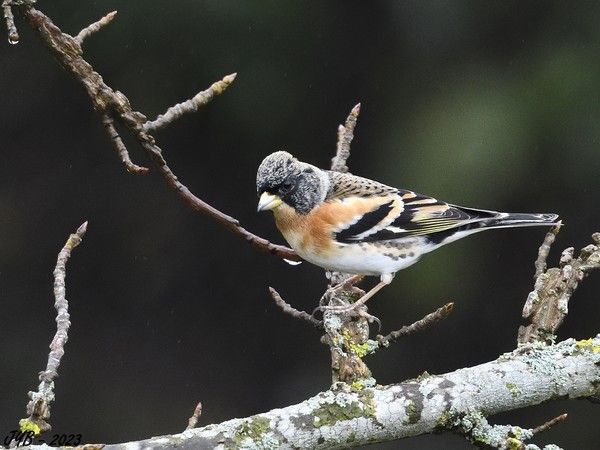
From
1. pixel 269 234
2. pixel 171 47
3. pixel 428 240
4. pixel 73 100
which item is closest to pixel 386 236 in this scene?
pixel 428 240

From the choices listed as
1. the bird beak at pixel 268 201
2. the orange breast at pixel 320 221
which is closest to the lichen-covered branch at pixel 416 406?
the orange breast at pixel 320 221

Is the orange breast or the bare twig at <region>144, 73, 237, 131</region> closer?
the bare twig at <region>144, 73, 237, 131</region>

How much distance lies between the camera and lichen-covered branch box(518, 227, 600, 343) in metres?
2.72

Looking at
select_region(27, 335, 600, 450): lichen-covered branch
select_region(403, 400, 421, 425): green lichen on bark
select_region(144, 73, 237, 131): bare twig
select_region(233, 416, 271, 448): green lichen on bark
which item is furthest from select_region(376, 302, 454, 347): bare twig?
select_region(144, 73, 237, 131): bare twig

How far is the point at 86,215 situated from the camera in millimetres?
5930

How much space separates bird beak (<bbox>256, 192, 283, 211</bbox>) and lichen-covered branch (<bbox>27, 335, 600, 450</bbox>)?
1.03 m

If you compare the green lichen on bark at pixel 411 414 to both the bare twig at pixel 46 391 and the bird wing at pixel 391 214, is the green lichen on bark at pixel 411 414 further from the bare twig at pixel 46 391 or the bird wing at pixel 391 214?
the bird wing at pixel 391 214

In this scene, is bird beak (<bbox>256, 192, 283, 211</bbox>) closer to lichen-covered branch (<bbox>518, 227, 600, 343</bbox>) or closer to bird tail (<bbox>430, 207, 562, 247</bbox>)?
bird tail (<bbox>430, 207, 562, 247</bbox>)

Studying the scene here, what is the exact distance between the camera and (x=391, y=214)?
11.5 ft

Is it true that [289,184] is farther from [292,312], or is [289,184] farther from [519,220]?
[519,220]

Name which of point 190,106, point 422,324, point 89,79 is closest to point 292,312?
point 422,324

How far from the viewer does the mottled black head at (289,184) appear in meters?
3.30

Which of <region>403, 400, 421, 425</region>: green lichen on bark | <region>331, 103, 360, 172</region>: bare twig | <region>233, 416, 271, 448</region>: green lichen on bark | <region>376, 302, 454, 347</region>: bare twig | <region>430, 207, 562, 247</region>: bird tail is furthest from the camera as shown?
<region>331, 103, 360, 172</region>: bare twig

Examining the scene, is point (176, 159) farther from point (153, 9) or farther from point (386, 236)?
point (386, 236)
